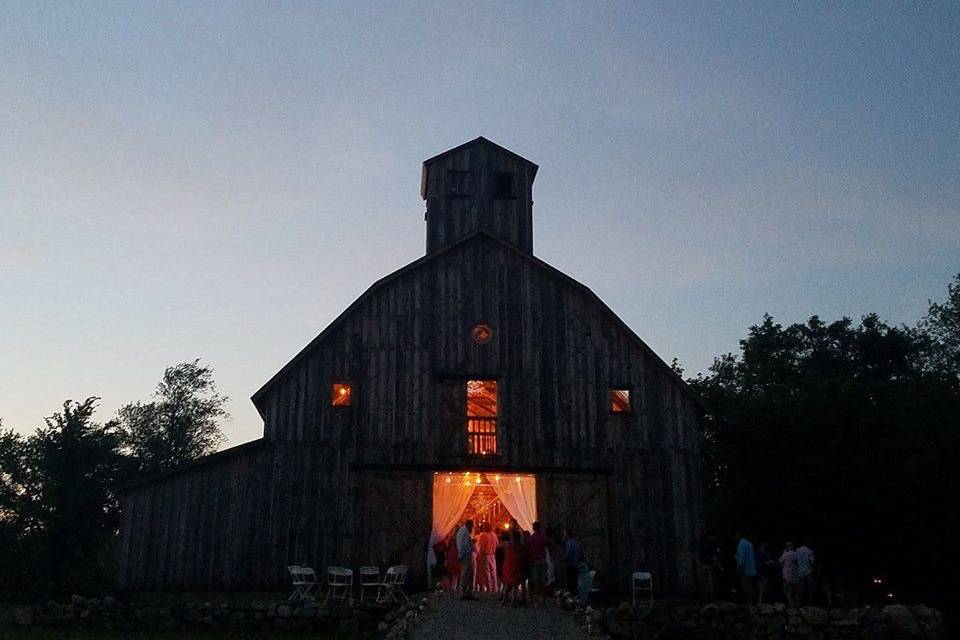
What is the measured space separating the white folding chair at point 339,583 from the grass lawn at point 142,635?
118 inches

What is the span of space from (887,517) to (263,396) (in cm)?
2401

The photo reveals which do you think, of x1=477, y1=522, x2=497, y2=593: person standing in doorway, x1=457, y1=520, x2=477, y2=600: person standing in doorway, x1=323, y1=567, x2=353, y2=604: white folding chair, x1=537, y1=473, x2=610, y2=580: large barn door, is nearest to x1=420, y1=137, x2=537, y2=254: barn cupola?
x1=537, y1=473, x2=610, y2=580: large barn door

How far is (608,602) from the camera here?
22.8 m

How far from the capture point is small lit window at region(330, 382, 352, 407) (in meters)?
23.7

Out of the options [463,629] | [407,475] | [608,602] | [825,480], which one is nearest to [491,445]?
[407,475]

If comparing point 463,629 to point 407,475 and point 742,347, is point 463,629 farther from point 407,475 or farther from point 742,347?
point 742,347

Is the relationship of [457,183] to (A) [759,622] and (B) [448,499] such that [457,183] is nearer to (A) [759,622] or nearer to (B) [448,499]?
(B) [448,499]

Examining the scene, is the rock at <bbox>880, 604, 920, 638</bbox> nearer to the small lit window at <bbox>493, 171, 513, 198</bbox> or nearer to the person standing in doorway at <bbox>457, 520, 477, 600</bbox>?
the person standing in doorway at <bbox>457, 520, 477, 600</bbox>

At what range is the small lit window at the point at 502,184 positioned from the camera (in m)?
29.2

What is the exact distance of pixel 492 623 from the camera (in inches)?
645

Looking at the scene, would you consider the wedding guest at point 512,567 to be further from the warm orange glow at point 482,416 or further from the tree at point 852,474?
the tree at point 852,474

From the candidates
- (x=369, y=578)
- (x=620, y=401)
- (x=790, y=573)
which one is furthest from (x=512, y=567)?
(x=620, y=401)

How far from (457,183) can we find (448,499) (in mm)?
10517

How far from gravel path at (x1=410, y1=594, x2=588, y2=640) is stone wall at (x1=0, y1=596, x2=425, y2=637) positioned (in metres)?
1.29
